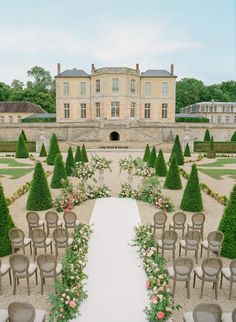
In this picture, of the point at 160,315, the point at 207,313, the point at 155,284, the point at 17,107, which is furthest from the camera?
the point at 17,107

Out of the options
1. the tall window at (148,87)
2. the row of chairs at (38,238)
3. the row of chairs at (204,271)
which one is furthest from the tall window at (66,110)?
the row of chairs at (204,271)

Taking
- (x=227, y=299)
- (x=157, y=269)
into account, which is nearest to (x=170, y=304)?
(x=157, y=269)

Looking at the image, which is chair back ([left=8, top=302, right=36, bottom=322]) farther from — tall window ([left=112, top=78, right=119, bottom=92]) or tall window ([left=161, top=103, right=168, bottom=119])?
tall window ([left=161, top=103, right=168, bottom=119])

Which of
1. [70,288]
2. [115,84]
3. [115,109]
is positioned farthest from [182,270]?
[115,84]

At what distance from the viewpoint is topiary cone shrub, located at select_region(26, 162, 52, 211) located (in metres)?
14.1

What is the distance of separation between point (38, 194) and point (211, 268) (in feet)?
29.0

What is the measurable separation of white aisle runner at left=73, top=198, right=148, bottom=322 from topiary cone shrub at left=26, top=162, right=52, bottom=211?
2912 millimetres

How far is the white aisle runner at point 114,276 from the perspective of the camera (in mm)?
6484

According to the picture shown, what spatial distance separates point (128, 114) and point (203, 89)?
128 feet

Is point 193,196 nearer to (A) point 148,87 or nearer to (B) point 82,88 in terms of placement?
(A) point 148,87

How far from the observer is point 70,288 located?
6.85 metres

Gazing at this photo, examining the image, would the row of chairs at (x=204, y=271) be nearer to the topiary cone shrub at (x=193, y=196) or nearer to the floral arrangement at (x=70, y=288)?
the floral arrangement at (x=70, y=288)

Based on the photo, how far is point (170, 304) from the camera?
6461mm

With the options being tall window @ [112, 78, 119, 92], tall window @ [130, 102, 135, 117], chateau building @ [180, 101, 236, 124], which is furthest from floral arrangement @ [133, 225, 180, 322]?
chateau building @ [180, 101, 236, 124]
